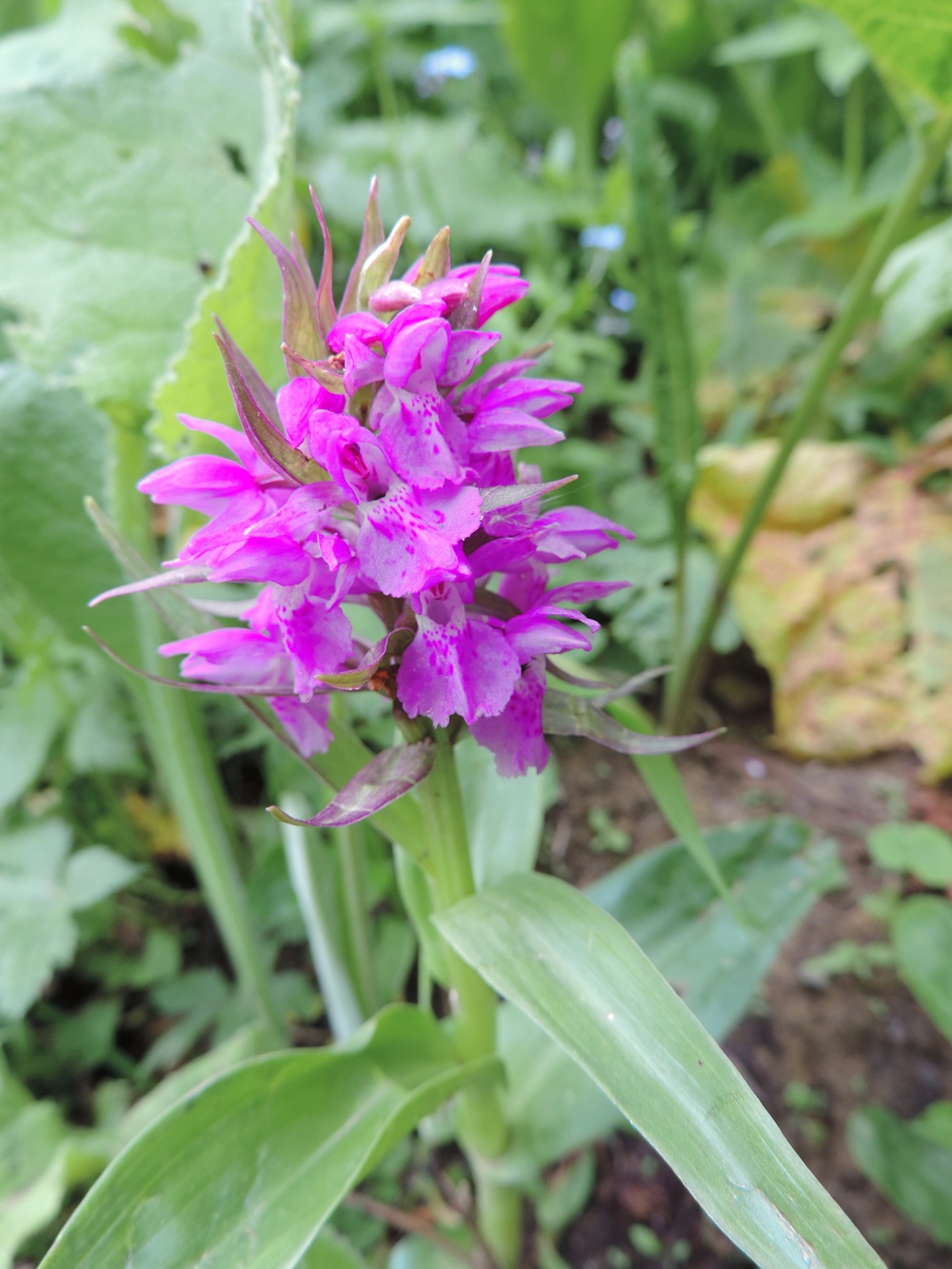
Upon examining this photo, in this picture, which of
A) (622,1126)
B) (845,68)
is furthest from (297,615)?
(845,68)

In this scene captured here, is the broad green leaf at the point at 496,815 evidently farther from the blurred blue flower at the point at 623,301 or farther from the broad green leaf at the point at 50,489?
the blurred blue flower at the point at 623,301

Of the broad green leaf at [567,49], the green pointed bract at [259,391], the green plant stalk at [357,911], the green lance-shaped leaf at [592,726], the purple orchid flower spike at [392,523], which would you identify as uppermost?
the broad green leaf at [567,49]

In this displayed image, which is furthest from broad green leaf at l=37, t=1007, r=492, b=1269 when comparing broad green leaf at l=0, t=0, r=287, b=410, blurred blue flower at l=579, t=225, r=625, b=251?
blurred blue flower at l=579, t=225, r=625, b=251

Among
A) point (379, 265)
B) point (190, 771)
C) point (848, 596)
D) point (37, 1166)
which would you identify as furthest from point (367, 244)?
point (848, 596)

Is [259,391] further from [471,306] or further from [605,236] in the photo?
[605,236]

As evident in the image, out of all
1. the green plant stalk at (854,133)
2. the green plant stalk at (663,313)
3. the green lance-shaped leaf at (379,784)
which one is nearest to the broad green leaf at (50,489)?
the green lance-shaped leaf at (379,784)

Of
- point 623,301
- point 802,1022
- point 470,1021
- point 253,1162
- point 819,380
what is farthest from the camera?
point 623,301
